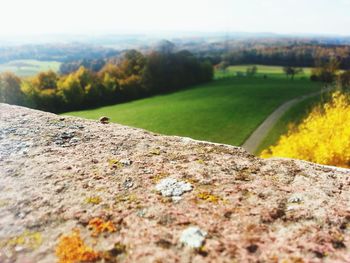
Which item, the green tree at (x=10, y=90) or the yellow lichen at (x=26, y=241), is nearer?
the yellow lichen at (x=26, y=241)

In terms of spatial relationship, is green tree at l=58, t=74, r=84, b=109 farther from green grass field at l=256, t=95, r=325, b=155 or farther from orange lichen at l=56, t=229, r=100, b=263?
orange lichen at l=56, t=229, r=100, b=263

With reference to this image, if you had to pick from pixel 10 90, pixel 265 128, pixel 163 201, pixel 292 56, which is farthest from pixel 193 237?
pixel 292 56

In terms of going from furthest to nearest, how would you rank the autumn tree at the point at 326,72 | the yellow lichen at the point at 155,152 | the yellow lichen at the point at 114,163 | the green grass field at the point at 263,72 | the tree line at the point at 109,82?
the green grass field at the point at 263,72 < the autumn tree at the point at 326,72 < the tree line at the point at 109,82 < the yellow lichen at the point at 155,152 < the yellow lichen at the point at 114,163

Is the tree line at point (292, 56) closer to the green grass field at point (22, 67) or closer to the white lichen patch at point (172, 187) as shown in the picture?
the green grass field at point (22, 67)

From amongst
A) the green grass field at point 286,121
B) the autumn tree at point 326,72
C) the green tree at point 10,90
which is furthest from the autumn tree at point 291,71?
the green tree at point 10,90

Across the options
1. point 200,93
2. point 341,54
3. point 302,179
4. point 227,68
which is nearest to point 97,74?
point 200,93

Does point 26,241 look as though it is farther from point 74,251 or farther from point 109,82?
point 109,82

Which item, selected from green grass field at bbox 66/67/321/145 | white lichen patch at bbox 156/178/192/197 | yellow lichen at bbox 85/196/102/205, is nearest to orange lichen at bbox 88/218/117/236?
yellow lichen at bbox 85/196/102/205
